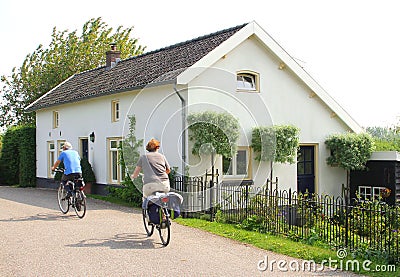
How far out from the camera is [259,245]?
424 inches

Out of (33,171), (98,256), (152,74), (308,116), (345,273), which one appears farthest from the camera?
(33,171)

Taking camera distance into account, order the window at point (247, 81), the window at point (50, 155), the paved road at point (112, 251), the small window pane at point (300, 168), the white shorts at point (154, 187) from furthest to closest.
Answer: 1. the window at point (50, 155)
2. the small window pane at point (300, 168)
3. the window at point (247, 81)
4. the white shorts at point (154, 187)
5. the paved road at point (112, 251)

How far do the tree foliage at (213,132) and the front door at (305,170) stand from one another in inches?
164

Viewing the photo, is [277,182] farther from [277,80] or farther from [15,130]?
[15,130]

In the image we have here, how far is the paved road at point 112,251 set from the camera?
8.57 m

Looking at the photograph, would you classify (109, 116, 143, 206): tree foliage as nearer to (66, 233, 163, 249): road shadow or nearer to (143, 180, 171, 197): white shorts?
(66, 233, 163, 249): road shadow

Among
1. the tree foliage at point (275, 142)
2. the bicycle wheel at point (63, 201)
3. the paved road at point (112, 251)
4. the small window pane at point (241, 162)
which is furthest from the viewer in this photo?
the small window pane at point (241, 162)

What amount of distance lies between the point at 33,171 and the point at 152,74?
12462 millimetres

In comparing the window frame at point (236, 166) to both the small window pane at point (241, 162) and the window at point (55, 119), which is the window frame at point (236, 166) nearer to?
the small window pane at point (241, 162)

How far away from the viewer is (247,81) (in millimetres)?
18094

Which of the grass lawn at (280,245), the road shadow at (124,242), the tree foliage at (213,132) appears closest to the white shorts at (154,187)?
the road shadow at (124,242)

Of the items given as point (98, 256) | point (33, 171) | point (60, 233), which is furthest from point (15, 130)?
point (98, 256)

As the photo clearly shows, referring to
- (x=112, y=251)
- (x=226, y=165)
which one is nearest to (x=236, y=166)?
(x=226, y=165)

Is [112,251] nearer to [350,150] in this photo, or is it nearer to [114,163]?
[114,163]
